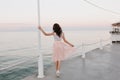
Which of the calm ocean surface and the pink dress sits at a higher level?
the pink dress

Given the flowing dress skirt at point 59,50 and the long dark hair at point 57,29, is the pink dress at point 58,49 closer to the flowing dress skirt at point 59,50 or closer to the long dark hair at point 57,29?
the flowing dress skirt at point 59,50

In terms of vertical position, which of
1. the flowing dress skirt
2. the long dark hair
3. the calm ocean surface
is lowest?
the calm ocean surface

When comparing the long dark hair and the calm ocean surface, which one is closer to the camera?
the long dark hair

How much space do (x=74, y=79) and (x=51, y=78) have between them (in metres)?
0.64

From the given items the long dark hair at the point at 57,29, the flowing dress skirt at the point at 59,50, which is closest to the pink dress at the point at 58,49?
the flowing dress skirt at the point at 59,50

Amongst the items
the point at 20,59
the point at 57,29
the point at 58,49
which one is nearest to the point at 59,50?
the point at 58,49

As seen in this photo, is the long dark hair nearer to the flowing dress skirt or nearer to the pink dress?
the pink dress

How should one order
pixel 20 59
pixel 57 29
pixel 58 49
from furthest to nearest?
pixel 20 59 < pixel 58 49 < pixel 57 29

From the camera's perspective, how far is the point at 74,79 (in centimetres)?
560

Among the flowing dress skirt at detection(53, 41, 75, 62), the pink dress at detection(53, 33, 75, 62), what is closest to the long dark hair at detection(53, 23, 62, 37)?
the pink dress at detection(53, 33, 75, 62)

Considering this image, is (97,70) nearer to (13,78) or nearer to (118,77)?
(118,77)

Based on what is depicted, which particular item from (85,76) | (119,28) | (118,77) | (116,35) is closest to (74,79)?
(85,76)

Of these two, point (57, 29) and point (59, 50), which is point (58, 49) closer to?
point (59, 50)

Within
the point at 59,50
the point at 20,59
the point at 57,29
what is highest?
the point at 57,29
